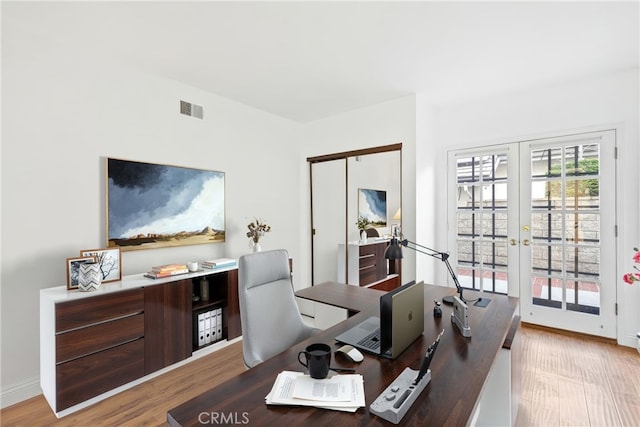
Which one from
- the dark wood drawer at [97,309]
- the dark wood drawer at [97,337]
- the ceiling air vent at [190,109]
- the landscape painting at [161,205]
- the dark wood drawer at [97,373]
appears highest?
the ceiling air vent at [190,109]

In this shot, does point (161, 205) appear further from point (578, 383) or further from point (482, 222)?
point (578, 383)

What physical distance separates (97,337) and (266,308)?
133cm

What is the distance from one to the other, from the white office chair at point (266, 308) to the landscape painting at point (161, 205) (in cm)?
157

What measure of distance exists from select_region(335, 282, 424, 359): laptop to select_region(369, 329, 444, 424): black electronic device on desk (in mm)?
154

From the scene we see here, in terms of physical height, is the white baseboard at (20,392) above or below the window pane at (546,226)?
below

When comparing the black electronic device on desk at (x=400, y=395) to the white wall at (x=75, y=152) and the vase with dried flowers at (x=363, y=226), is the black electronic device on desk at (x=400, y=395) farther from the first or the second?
the vase with dried flowers at (x=363, y=226)

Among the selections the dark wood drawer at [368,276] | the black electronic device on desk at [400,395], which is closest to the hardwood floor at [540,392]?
the black electronic device on desk at [400,395]

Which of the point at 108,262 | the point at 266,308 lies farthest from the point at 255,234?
the point at 266,308

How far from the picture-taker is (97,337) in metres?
2.17

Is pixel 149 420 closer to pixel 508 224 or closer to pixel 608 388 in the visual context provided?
pixel 608 388

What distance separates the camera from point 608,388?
2.32 m

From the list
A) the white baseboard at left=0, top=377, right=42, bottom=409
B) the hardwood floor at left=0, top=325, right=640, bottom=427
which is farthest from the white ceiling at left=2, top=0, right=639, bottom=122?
the hardwood floor at left=0, top=325, right=640, bottom=427

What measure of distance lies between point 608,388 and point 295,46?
11.8 ft

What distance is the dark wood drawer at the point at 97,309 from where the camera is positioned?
2.03 m
